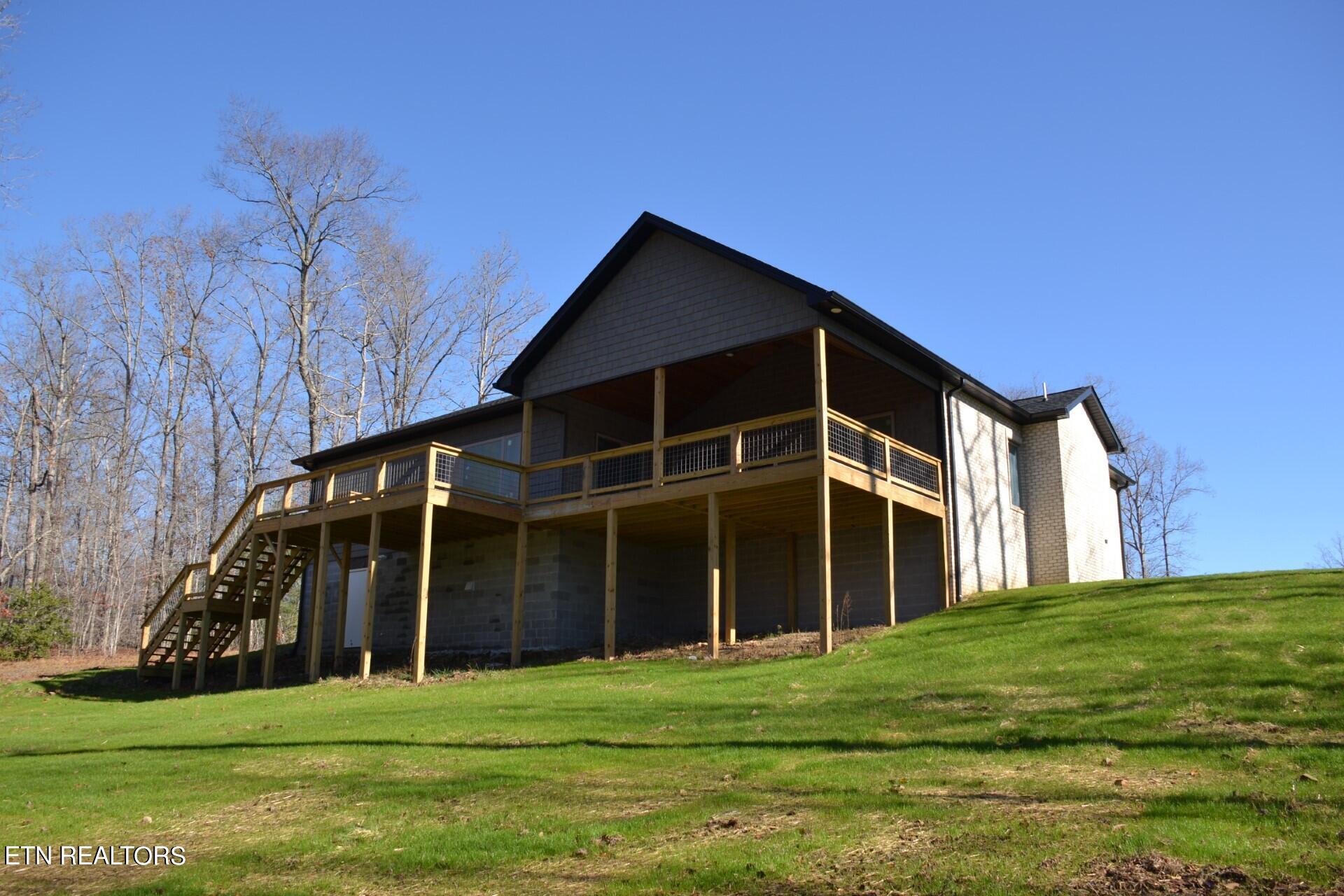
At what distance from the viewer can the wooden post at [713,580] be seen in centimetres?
1792

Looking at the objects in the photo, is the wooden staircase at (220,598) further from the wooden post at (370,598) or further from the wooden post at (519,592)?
the wooden post at (519,592)

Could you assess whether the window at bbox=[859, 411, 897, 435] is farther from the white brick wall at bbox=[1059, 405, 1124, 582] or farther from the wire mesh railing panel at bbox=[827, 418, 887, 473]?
the white brick wall at bbox=[1059, 405, 1124, 582]

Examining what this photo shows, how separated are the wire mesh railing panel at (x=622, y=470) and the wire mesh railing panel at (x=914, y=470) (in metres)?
4.59

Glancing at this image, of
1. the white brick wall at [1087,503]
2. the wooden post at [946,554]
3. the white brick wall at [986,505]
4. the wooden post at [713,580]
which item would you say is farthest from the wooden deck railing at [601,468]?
the white brick wall at [1087,503]

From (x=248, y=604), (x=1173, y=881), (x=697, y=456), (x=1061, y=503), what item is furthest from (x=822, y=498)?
(x=248, y=604)

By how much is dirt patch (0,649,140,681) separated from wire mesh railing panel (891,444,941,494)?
19646 mm

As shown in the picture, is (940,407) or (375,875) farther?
(940,407)

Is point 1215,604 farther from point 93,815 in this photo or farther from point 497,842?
point 93,815

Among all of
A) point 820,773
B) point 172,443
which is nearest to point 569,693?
point 820,773

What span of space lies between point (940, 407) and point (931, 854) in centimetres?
1475

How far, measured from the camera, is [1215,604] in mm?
15375

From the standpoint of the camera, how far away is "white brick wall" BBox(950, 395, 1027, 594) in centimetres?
2075

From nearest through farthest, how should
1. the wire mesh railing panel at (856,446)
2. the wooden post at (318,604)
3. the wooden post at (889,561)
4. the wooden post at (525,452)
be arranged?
the wire mesh railing panel at (856,446) < the wooden post at (889,561) < the wooden post at (318,604) < the wooden post at (525,452)

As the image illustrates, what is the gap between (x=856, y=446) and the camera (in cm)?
1864
